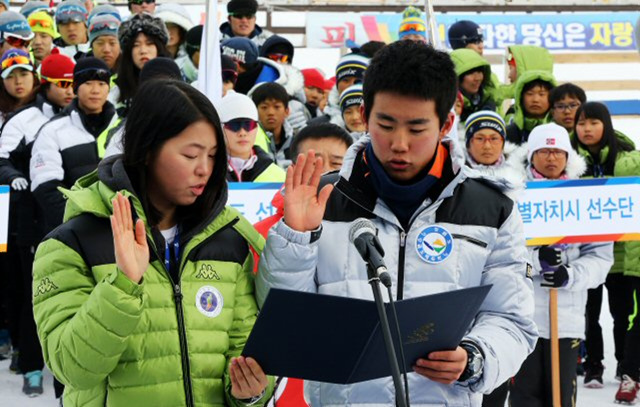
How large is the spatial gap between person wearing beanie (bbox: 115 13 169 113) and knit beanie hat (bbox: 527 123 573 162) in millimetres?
2425

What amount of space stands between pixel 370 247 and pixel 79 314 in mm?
751

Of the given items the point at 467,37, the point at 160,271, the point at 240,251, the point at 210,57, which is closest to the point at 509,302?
the point at 240,251

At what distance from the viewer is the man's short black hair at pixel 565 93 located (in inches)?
319

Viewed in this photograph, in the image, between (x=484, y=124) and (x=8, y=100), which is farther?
(x=8, y=100)

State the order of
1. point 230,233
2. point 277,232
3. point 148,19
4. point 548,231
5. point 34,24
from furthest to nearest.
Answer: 1. point 34,24
2. point 148,19
3. point 548,231
4. point 230,233
5. point 277,232

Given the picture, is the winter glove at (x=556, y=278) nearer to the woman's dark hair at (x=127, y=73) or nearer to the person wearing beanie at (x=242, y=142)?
the person wearing beanie at (x=242, y=142)

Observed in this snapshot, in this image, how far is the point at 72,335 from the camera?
255 cm

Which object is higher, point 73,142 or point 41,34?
point 41,34

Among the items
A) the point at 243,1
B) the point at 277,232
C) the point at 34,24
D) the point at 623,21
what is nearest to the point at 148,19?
the point at 243,1

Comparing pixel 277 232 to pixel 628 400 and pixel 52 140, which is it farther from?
pixel 628 400

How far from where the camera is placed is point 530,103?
8.31m

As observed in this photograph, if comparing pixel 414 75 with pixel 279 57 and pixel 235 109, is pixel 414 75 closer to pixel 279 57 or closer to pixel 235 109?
pixel 235 109

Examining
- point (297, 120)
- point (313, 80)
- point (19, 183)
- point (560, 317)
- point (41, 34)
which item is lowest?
point (560, 317)

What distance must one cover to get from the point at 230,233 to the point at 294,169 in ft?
1.05
